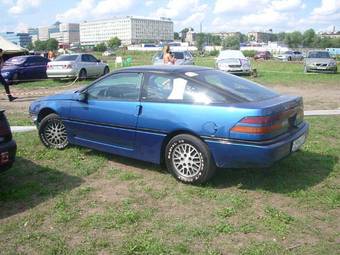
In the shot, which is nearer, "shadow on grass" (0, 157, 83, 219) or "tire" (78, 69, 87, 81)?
"shadow on grass" (0, 157, 83, 219)

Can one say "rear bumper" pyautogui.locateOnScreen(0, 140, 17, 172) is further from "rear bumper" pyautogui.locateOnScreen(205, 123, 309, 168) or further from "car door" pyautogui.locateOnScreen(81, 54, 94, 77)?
"car door" pyautogui.locateOnScreen(81, 54, 94, 77)

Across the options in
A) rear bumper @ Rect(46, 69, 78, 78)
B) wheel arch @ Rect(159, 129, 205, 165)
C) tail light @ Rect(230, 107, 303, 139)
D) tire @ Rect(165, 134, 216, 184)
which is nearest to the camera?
tail light @ Rect(230, 107, 303, 139)

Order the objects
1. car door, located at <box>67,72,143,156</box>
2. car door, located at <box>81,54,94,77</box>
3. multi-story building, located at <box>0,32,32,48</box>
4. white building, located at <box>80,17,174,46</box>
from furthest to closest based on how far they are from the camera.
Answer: white building, located at <box>80,17,174,46</box> → multi-story building, located at <box>0,32,32,48</box> → car door, located at <box>81,54,94,77</box> → car door, located at <box>67,72,143,156</box>

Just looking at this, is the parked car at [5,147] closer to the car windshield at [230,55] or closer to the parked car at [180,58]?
the parked car at [180,58]

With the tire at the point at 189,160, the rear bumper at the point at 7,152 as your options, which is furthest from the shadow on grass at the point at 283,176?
the rear bumper at the point at 7,152

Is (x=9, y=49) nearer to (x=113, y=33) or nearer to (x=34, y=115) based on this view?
(x=34, y=115)

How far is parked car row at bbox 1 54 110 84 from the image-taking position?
68.0 feet

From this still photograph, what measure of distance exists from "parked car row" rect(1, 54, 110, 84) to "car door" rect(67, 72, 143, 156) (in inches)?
578

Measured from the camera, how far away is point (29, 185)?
18.2 feet

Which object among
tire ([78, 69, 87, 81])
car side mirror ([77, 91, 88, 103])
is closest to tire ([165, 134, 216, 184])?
car side mirror ([77, 91, 88, 103])

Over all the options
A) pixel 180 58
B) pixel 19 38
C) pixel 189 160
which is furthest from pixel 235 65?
pixel 19 38

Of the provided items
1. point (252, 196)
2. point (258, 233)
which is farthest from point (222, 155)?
point (258, 233)

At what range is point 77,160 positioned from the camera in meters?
6.61

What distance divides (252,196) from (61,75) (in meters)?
17.1
